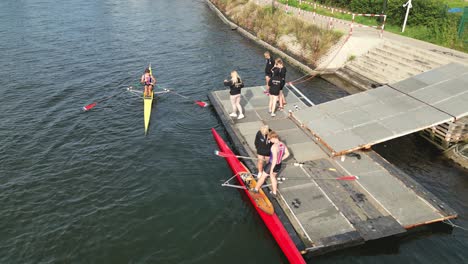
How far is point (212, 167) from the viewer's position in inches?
597

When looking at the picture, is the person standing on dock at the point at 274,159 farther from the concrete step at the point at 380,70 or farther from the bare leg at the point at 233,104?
the concrete step at the point at 380,70

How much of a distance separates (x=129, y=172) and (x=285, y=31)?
73.4 feet

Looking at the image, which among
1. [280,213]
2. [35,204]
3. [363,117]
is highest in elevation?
[363,117]

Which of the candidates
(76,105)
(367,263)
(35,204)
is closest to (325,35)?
(76,105)

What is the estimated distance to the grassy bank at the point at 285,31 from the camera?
89.2 feet

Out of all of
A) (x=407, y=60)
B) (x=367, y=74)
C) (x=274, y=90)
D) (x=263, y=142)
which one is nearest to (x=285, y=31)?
(x=367, y=74)

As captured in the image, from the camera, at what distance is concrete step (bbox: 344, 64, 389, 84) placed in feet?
73.5

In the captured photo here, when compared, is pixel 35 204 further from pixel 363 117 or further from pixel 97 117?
pixel 363 117

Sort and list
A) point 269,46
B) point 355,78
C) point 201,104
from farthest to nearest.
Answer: point 269,46 < point 355,78 < point 201,104

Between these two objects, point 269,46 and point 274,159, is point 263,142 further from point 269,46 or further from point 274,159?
point 269,46

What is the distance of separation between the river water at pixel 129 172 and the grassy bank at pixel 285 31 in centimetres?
269

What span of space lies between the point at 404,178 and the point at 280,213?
5.16m

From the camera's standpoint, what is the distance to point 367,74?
23453 millimetres

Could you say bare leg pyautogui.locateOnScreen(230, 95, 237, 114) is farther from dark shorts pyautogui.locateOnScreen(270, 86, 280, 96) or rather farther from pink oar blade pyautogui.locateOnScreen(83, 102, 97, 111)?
pink oar blade pyautogui.locateOnScreen(83, 102, 97, 111)
